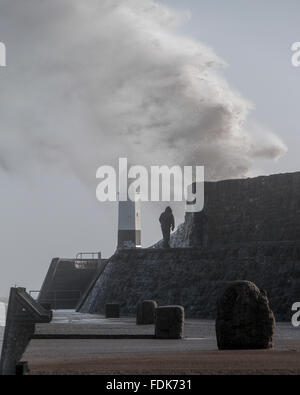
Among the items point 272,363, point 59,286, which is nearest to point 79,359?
point 272,363

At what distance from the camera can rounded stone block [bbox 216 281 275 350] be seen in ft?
50.9

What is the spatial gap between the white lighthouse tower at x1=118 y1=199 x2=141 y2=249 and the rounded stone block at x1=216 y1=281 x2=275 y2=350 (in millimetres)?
45394

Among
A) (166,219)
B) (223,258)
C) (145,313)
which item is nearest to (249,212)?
(223,258)

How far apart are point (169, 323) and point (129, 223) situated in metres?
42.3

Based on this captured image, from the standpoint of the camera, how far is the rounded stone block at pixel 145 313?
85.3 feet

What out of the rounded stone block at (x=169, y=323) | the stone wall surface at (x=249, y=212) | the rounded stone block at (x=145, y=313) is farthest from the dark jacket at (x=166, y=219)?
the rounded stone block at (x=169, y=323)

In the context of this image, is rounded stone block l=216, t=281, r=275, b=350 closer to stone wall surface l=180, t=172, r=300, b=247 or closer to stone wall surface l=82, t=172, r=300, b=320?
A: stone wall surface l=82, t=172, r=300, b=320

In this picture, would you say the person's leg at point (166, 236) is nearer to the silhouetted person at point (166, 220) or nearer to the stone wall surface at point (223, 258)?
the silhouetted person at point (166, 220)

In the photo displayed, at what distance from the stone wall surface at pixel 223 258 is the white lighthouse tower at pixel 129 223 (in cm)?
2194

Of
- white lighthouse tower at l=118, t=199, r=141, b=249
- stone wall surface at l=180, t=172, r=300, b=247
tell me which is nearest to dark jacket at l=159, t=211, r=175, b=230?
stone wall surface at l=180, t=172, r=300, b=247

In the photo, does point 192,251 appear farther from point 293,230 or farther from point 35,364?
point 35,364

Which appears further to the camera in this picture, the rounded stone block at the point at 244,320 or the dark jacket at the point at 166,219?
the dark jacket at the point at 166,219
